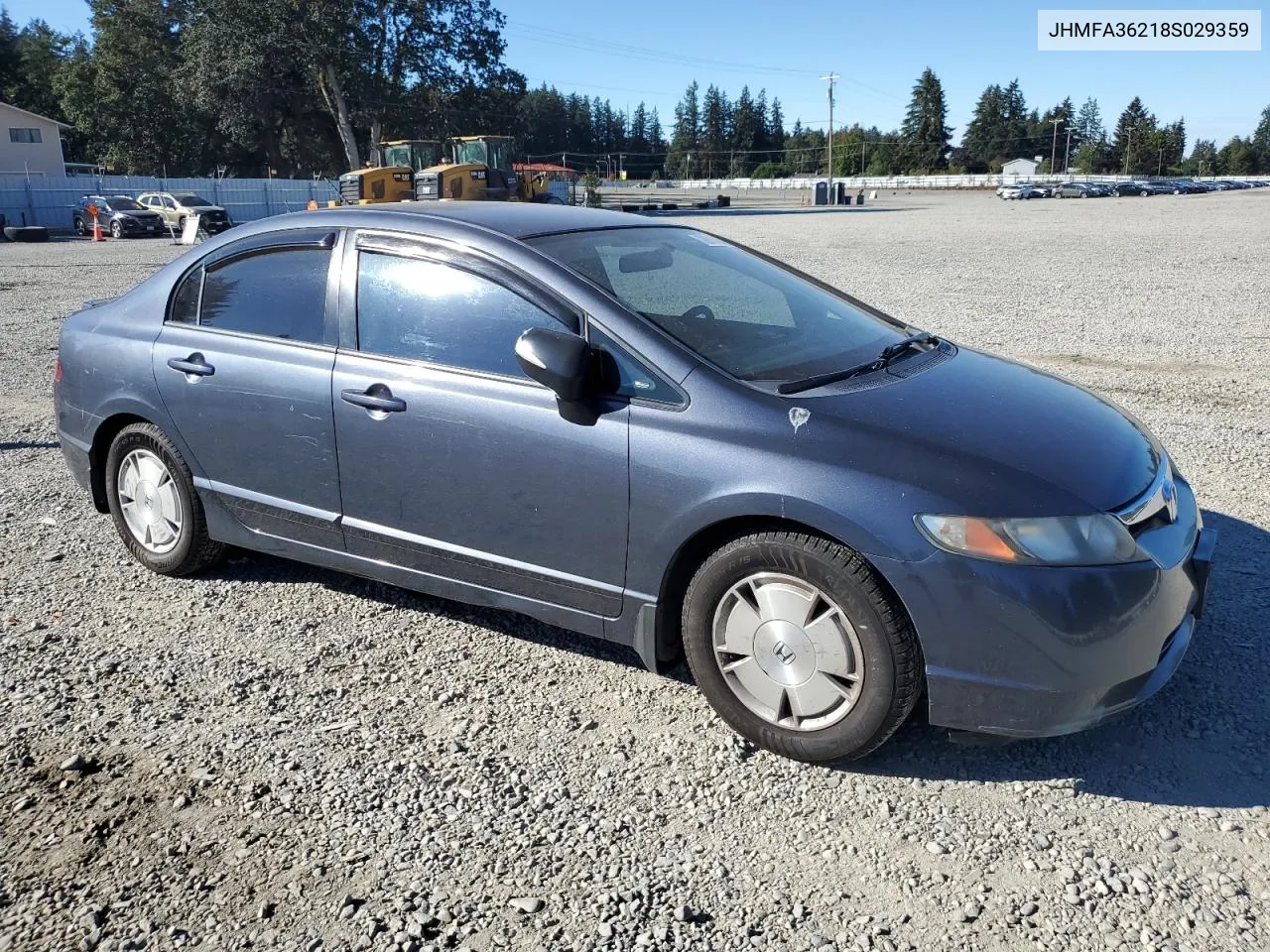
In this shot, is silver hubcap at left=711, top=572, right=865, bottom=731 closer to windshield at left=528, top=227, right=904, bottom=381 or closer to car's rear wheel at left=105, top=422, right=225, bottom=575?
windshield at left=528, top=227, right=904, bottom=381

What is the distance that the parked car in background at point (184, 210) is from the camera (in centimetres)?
3491

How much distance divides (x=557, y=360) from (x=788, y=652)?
116cm

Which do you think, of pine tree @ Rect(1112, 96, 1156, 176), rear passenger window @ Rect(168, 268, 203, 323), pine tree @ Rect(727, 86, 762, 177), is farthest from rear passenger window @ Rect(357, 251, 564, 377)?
pine tree @ Rect(727, 86, 762, 177)

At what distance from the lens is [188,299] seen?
175 inches

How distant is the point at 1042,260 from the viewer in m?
19.5

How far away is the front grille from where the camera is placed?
37188 mm

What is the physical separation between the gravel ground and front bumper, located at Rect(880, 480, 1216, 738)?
31 cm

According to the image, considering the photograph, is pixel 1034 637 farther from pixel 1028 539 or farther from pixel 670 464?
pixel 670 464

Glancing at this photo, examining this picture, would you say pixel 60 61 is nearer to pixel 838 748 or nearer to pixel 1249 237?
pixel 1249 237

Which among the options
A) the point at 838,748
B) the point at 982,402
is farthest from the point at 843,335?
the point at 838,748

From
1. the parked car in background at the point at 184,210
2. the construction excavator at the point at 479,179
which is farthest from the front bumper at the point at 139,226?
the construction excavator at the point at 479,179

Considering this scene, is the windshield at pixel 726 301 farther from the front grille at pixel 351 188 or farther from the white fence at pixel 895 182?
the white fence at pixel 895 182

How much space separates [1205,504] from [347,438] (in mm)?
4277

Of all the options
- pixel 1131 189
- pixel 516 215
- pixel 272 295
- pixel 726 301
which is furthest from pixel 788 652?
pixel 1131 189
